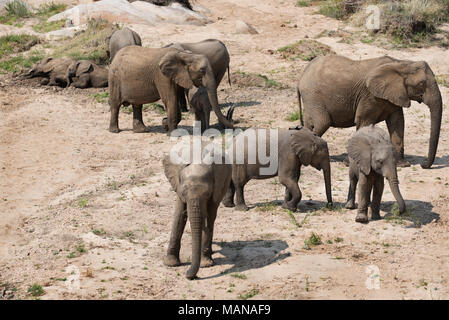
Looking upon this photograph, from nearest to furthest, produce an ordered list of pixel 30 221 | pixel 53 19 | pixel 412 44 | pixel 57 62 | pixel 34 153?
pixel 30 221, pixel 34 153, pixel 57 62, pixel 412 44, pixel 53 19

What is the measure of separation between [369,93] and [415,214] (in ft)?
10.1

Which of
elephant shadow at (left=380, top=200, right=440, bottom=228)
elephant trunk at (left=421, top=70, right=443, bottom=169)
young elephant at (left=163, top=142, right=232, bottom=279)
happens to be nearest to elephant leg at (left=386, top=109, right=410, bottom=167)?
elephant trunk at (left=421, top=70, right=443, bottom=169)

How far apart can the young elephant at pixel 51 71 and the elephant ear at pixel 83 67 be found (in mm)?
405

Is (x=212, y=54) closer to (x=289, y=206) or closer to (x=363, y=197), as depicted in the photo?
(x=289, y=206)

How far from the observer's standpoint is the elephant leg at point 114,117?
15555mm

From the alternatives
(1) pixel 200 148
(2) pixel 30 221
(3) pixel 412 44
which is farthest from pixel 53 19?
(1) pixel 200 148

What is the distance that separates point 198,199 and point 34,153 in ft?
22.7

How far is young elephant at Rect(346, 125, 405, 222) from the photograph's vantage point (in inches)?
388

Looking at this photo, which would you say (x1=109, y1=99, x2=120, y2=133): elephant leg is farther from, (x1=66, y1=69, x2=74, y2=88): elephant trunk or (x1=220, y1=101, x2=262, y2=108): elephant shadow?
(x1=66, y1=69, x2=74, y2=88): elephant trunk

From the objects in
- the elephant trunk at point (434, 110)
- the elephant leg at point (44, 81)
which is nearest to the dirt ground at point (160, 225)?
the elephant trunk at point (434, 110)

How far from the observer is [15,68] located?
810 inches

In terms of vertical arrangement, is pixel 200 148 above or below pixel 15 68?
above

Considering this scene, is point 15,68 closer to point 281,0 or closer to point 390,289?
point 281,0

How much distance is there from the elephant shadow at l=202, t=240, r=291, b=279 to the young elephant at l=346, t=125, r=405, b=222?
1.41 m
